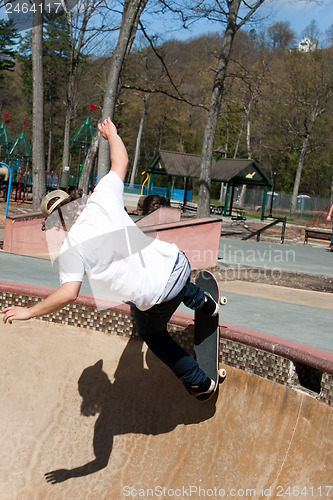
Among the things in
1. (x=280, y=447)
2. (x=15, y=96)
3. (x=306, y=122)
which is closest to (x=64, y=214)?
(x=280, y=447)

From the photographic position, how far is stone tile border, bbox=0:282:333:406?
3.34 metres

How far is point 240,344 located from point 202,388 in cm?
51

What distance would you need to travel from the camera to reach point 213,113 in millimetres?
17000

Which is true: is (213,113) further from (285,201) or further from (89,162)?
(285,201)

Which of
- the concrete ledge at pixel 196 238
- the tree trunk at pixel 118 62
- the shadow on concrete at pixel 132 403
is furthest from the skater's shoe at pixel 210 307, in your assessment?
the tree trunk at pixel 118 62

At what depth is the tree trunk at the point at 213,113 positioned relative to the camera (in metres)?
17.0

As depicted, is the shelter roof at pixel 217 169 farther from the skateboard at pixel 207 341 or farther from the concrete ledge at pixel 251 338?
the skateboard at pixel 207 341

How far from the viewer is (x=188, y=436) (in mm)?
3625

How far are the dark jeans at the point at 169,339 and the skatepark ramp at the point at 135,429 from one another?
0.44m

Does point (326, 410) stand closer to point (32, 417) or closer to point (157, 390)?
point (157, 390)

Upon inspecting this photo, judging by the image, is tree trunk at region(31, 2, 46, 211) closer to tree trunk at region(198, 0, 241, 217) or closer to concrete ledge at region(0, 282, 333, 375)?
tree trunk at region(198, 0, 241, 217)

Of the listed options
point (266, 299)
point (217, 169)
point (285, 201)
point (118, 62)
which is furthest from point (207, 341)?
point (285, 201)

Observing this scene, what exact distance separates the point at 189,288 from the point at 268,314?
2788 mm

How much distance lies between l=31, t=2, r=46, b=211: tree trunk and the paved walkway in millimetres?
5543
